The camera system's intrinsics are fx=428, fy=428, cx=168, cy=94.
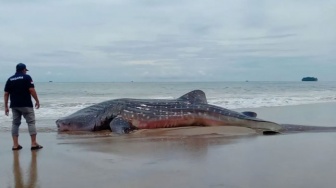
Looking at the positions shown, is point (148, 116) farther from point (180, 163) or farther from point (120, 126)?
point (180, 163)

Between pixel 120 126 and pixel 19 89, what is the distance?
2.96 m

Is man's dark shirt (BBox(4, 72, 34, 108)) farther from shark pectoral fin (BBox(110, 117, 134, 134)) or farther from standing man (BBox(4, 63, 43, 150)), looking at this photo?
shark pectoral fin (BBox(110, 117, 134, 134))

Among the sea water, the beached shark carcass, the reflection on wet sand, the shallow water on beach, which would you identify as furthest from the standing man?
the sea water

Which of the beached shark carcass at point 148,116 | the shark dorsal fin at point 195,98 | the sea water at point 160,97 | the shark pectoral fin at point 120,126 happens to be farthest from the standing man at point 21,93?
the shark dorsal fin at point 195,98

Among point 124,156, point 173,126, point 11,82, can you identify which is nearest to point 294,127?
point 173,126

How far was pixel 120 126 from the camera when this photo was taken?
10227mm

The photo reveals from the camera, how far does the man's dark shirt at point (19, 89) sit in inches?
310

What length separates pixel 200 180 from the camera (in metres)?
4.82

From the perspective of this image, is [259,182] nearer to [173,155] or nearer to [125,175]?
[125,175]

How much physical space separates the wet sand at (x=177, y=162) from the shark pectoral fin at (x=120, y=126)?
1.11 meters

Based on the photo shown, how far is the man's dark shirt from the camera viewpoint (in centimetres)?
788

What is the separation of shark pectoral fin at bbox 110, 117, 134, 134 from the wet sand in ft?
3.64

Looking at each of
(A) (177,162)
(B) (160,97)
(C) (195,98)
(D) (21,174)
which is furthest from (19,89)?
(B) (160,97)

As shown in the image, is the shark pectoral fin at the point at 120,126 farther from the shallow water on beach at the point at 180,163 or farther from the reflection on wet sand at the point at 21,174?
the reflection on wet sand at the point at 21,174
